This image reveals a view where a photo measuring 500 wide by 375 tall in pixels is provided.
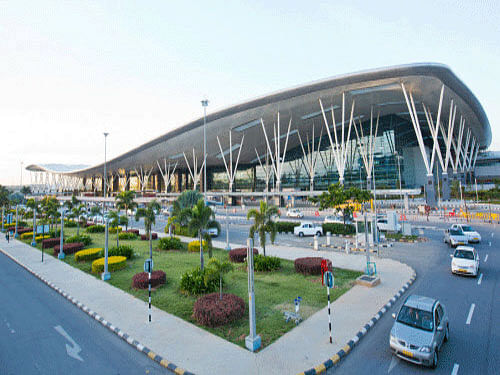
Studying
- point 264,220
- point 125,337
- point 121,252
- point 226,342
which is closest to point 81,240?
point 121,252

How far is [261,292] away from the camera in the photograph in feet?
39.4

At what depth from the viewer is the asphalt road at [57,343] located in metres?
7.14

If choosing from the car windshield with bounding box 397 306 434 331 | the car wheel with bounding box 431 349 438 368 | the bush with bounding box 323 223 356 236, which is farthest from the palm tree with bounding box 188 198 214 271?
the bush with bounding box 323 223 356 236

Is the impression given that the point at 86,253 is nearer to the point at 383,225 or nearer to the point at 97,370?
the point at 97,370

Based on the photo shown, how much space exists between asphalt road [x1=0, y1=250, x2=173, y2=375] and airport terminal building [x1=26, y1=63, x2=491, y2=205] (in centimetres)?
2560

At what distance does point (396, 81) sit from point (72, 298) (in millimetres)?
44488

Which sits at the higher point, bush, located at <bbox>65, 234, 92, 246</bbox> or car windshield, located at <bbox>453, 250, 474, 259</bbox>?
car windshield, located at <bbox>453, 250, 474, 259</bbox>

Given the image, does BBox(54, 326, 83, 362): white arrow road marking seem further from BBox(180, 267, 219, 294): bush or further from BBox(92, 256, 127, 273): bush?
BBox(92, 256, 127, 273): bush

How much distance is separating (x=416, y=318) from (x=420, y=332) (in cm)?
45

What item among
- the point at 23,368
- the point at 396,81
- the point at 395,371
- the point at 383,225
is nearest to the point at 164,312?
the point at 23,368

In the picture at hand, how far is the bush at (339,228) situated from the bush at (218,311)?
19.7m

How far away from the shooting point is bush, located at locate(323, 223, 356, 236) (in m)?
27.1

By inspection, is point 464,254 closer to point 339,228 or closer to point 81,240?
point 339,228

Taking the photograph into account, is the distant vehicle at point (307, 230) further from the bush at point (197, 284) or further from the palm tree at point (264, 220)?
the bush at point (197, 284)
